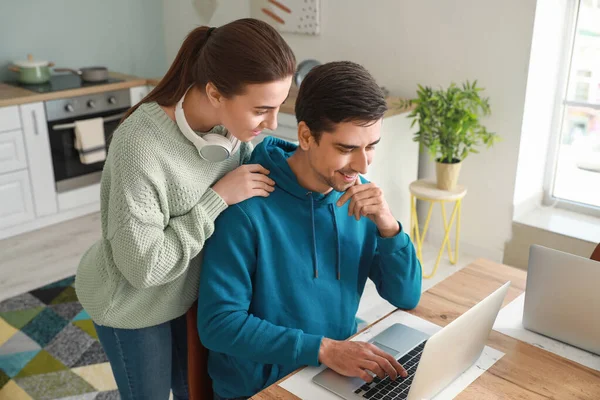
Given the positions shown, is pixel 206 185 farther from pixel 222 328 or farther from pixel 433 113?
pixel 433 113

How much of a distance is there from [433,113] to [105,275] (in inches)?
85.4

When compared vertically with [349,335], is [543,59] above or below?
above

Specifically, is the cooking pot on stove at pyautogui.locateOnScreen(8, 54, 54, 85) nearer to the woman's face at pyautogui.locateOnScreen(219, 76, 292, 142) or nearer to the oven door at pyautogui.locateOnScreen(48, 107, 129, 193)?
the oven door at pyautogui.locateOnScreen(48, 107, 129, 193)

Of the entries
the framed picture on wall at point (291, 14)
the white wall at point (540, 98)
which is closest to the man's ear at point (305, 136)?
the white wall at point (540, 98)

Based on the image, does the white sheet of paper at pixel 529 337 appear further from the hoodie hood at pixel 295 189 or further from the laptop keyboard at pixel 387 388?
the hoodie hood at pixel 295 189

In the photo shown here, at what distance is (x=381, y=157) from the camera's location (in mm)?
3564

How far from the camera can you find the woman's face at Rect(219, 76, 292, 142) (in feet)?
4.67

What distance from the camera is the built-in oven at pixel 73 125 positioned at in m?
3.98

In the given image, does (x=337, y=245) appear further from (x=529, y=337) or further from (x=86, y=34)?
(x=86, y=34)

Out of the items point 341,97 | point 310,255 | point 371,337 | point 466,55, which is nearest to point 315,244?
point 310,255

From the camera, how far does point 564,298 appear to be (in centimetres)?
143

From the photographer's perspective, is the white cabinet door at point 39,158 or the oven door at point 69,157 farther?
the oven door at point 69,157

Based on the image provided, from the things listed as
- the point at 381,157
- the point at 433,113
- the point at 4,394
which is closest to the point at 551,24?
the point at 433,113

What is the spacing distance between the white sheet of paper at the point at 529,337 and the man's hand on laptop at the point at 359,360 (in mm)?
365
